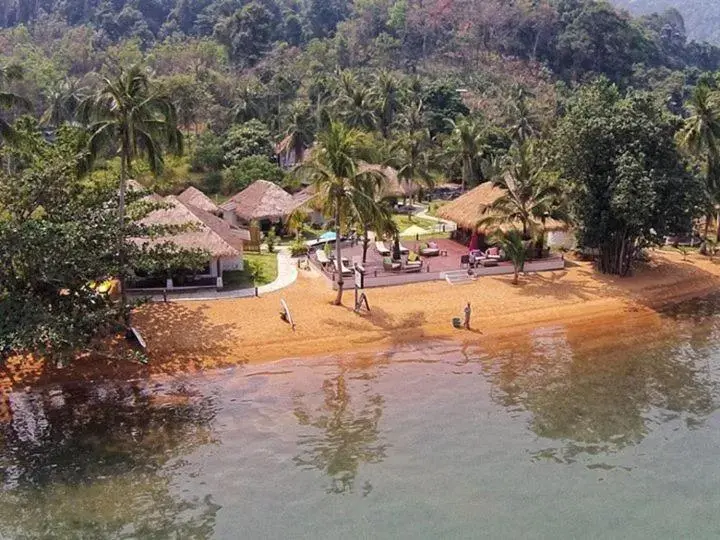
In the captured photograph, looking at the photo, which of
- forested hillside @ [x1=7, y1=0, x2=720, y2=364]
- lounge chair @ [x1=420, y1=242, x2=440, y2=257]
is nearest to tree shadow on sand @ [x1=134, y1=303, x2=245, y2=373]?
forested hillside @ [x1=7, y1=0, x2=720, y2=364]

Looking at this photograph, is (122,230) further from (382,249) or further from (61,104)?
(61,104)

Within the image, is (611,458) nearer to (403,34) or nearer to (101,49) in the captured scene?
(403,34)

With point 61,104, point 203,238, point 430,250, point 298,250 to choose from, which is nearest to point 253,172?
point 298,250

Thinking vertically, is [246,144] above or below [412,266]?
above

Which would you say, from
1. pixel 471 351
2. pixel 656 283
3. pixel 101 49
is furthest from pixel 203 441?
pixel 101 49

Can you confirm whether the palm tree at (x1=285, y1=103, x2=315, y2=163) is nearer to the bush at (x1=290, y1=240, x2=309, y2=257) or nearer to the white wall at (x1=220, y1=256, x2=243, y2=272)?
the bush at (x1=290, y1=240, x2=309, y2=257)
